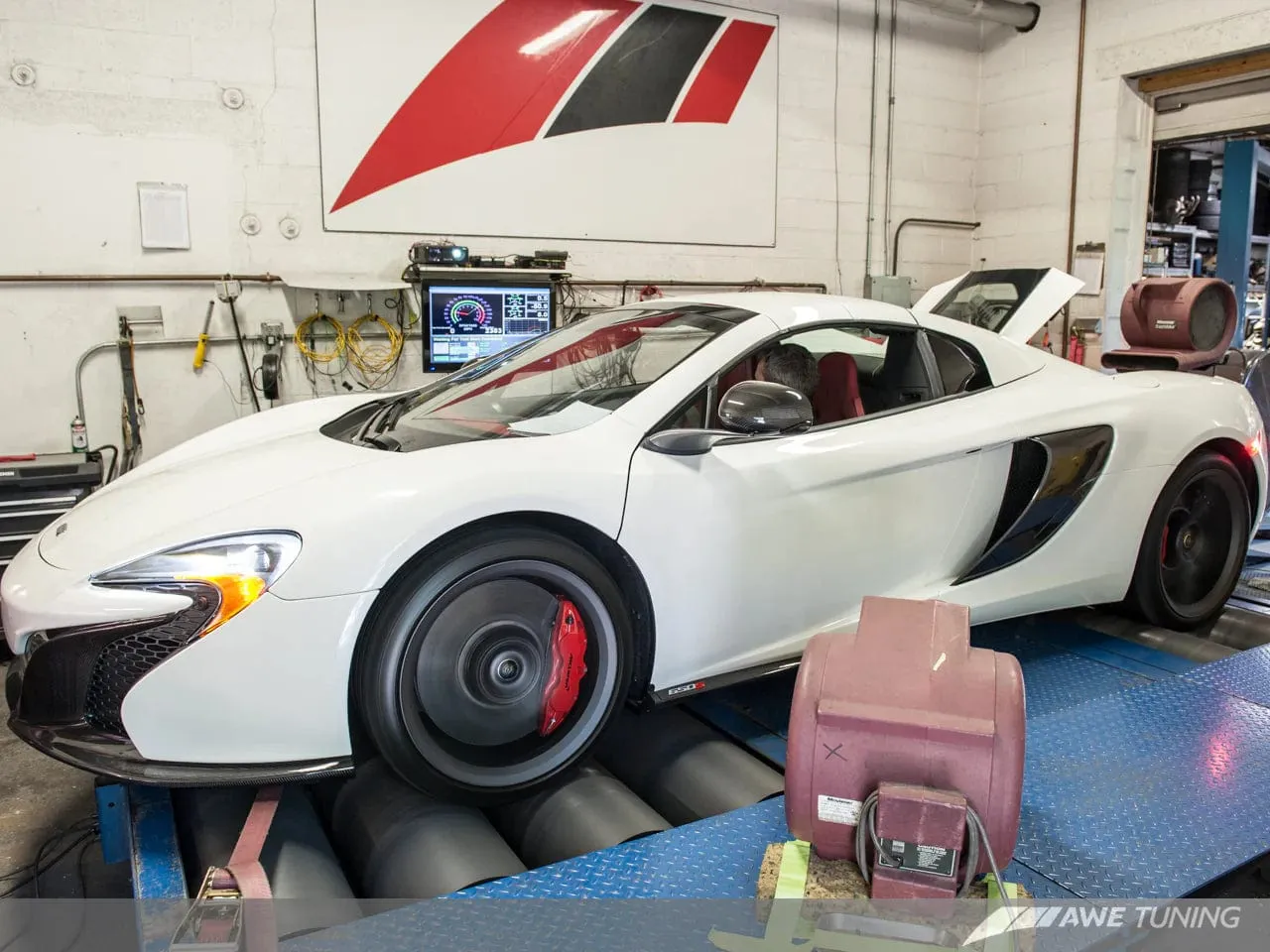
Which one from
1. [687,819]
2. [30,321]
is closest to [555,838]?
[687,819]

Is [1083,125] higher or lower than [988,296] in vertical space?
higher

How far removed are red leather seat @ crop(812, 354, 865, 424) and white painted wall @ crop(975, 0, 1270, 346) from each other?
5.14 metres

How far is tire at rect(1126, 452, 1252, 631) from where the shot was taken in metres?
2.89

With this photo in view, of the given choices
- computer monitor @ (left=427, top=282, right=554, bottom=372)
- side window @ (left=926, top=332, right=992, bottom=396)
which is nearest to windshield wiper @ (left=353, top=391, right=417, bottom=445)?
side window @ (left=926, top=332, right=992, bottom=396)

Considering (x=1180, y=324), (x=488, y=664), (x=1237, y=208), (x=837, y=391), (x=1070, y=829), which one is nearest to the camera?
(x=1070, y=829)

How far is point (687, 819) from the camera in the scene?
213 centimetres

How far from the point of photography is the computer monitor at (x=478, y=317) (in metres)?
5.29

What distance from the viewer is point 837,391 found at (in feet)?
8.57

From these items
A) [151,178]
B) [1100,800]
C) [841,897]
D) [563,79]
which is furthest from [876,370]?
[151,178]

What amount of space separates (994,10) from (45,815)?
756cm

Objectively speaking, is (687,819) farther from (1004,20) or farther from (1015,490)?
(1004,20)

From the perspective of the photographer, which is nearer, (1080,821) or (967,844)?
(967,844)

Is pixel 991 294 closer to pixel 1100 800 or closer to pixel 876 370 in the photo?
pixel 876 370

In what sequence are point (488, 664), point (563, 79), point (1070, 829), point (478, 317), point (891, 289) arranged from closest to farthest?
point (1070, 829), point (488, 664), point (478, 317), point (563, 79), point (891, 289)
